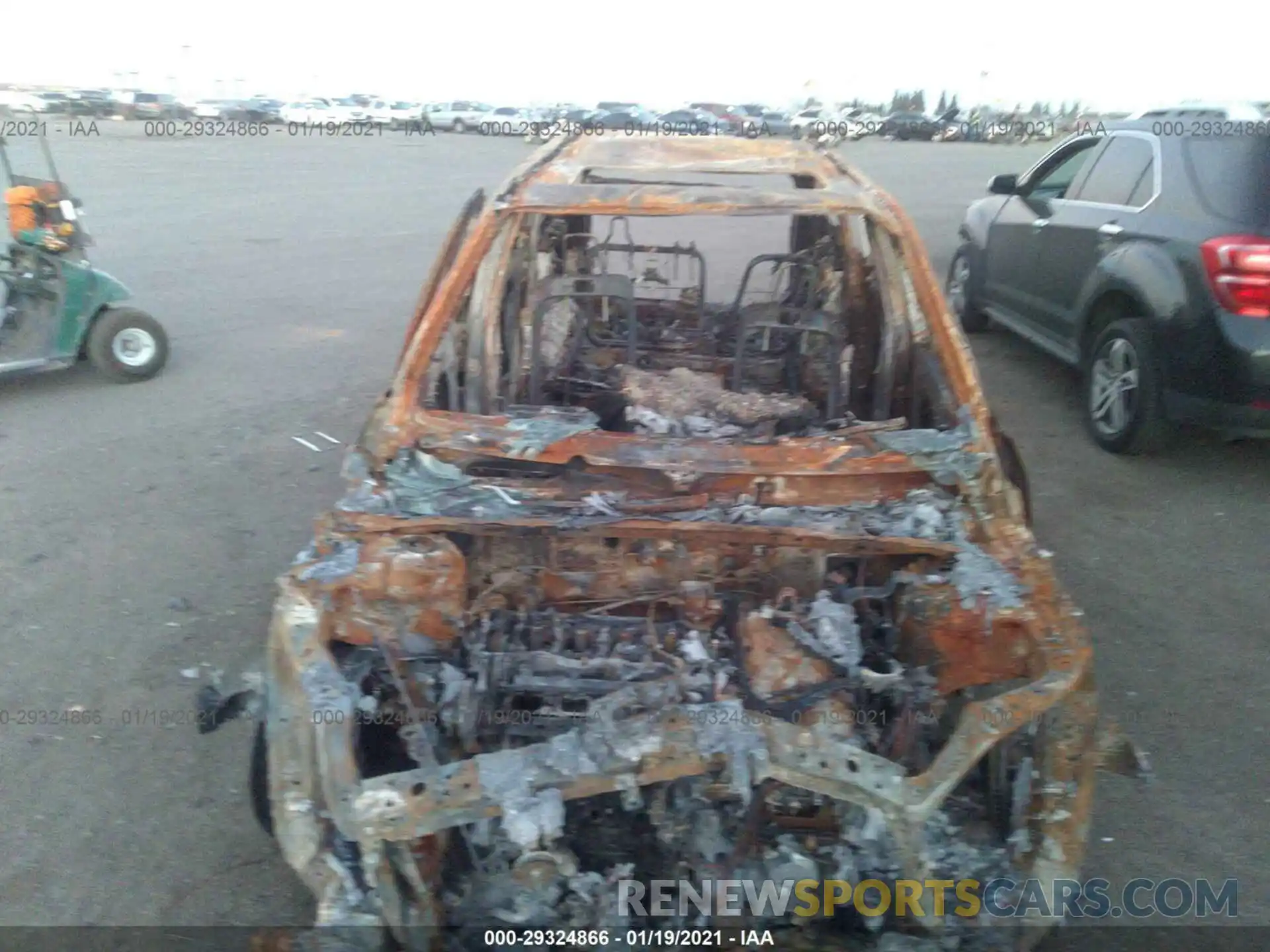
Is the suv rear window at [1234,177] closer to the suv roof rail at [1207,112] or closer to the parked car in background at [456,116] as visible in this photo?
the suv roof rail at [1207,112]

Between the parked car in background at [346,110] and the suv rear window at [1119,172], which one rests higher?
the parked car in background at [346,110]

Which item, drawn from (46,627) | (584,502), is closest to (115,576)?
(46,627)

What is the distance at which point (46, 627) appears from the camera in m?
3.86

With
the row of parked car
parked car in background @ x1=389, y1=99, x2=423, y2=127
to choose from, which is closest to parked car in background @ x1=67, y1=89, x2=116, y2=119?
the row of parked car

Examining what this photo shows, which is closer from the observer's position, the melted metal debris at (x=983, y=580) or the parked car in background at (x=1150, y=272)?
the melted metal debris at (x=983, y=580)

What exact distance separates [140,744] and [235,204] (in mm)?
13614

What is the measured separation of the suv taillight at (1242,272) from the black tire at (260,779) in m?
4.73

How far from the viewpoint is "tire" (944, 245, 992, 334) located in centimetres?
767

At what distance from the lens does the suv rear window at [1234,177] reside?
15.3 feet

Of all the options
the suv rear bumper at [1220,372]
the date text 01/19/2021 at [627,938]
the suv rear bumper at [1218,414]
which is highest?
the suv rear bumper at [1220,372]

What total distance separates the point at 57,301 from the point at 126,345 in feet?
1.63

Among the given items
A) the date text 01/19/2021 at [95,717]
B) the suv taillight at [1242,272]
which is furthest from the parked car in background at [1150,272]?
the date text 01/19/2021 at [95,717]

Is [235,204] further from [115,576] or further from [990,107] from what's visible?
[990,107]

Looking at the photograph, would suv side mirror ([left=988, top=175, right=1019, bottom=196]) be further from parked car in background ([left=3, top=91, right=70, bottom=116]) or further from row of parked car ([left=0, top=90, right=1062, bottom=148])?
row of parked car ([left=0, top=90, right=1062, bottom=148])
